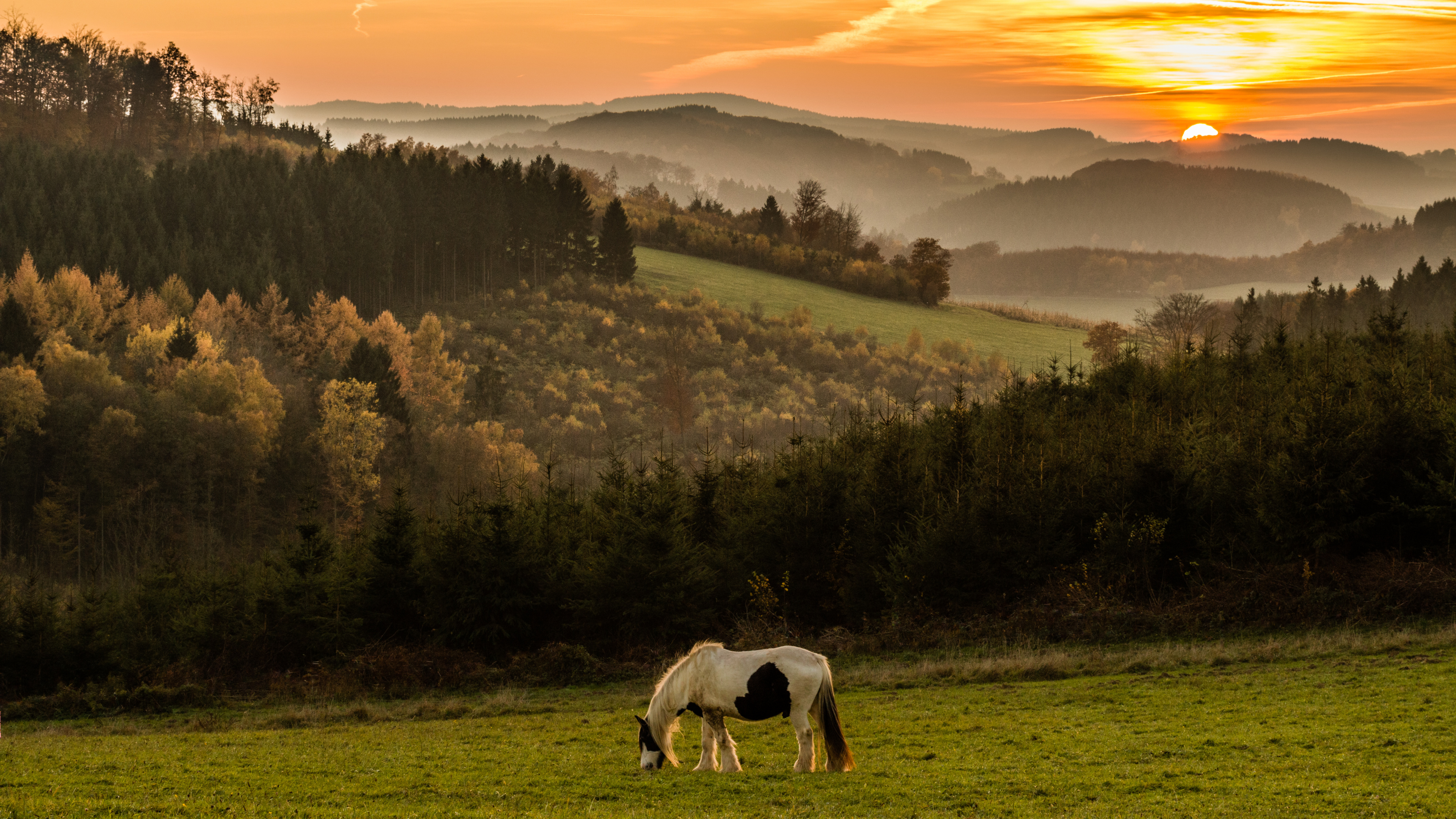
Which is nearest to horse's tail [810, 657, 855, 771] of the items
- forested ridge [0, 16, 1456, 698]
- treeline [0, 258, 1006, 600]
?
forested ridge [0, 16, 1456, 698]

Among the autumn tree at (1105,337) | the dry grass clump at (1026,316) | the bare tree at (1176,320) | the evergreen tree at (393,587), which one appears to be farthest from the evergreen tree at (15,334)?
the dry grass clump at (1026,316)

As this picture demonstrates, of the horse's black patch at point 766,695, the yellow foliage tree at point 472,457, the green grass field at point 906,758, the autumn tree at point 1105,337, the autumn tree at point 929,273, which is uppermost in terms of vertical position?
the autumn tree at point 929,273

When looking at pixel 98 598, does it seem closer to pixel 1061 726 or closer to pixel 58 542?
pixel 1061 726

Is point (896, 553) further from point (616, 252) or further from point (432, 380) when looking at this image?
point (616, 252)

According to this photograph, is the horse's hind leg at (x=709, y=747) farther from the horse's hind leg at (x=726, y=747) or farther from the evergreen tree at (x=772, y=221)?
the evergreen tree at (x=772, y=221)

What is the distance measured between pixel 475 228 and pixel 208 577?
106m

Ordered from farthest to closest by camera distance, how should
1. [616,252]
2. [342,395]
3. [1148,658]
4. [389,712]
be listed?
[616,252] → [342,395] → [1148,658] → [389,712]

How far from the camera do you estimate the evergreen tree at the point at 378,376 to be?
104875 mm

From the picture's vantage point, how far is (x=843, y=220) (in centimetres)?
18450

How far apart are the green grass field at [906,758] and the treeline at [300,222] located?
113 m

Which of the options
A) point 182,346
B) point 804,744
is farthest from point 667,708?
point 182,346

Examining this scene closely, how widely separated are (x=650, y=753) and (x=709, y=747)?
95cm

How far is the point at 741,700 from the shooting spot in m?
16.2

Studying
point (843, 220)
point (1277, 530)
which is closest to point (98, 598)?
point (1277, 530)
